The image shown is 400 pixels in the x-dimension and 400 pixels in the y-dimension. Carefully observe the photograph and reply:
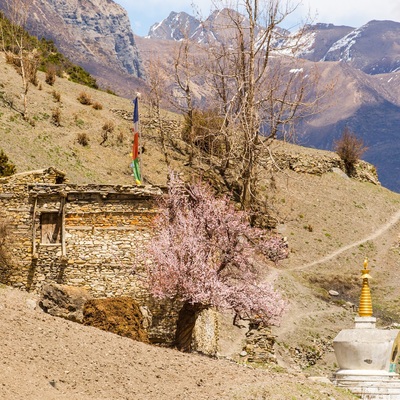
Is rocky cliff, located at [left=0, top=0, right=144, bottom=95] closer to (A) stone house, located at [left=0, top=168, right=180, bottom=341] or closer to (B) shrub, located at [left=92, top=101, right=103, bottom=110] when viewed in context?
(B) shrub, located at [left=92, top=101, right=103, bottom=110]

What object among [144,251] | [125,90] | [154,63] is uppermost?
[125,90]

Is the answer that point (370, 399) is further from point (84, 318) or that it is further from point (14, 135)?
point (14, 135)

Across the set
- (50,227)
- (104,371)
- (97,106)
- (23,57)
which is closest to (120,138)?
(97,106)

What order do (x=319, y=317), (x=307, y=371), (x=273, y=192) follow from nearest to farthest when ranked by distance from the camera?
1. (x=307, y=371)
2. (x=319, y=317)
3. (x=273, y=192)

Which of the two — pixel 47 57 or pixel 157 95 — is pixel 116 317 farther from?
pixel 47 57

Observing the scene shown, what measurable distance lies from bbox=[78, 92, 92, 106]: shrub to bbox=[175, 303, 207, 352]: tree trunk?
3517 cm

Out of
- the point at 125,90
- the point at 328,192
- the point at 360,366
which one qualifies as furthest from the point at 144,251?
the point at 125,90

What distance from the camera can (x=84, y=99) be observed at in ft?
195

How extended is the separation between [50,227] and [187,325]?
16.3ft

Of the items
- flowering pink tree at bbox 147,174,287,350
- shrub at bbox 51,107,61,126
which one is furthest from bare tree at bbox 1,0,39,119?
flowering pink tree at bbox 147,174,287,350

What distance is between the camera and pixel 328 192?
201 feet

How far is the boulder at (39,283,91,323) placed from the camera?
23.2 m

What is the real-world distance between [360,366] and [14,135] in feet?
90.0

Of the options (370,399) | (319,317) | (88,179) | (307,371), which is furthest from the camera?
(88,179)
